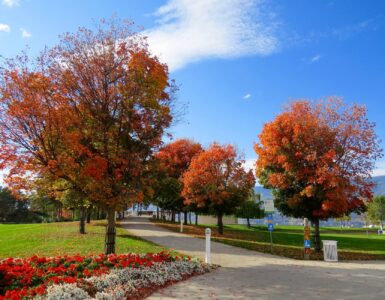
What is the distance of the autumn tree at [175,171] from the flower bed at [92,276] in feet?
89.6

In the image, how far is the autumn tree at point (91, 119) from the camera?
35.5 feet

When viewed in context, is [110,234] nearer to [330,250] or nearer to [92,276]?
[92,276]

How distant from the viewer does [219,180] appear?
27766 mm

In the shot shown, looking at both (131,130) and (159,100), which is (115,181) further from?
(159,100)

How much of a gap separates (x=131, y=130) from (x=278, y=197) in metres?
10.5

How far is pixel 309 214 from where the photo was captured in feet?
60.6

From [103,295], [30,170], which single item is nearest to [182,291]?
[103,295]

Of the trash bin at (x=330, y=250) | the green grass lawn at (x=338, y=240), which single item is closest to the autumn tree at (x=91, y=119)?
the trash bin at (x=330, y=250)

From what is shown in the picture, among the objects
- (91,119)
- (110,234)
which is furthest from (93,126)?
(110,234)

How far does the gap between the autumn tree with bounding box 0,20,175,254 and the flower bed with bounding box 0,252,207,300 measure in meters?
2.42

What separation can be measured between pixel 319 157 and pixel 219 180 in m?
11.8

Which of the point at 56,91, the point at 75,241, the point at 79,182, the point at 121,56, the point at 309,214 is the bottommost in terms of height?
the point at 75,241

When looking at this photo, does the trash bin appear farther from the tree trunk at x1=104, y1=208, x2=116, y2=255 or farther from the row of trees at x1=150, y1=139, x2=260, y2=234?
the row of trees at x1=150, y1=139, x2=260, y2=234

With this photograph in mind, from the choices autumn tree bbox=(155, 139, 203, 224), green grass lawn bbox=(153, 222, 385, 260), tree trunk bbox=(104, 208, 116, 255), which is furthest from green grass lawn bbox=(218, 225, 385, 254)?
tree trunk bbox=(104, 208, 116, 255)
